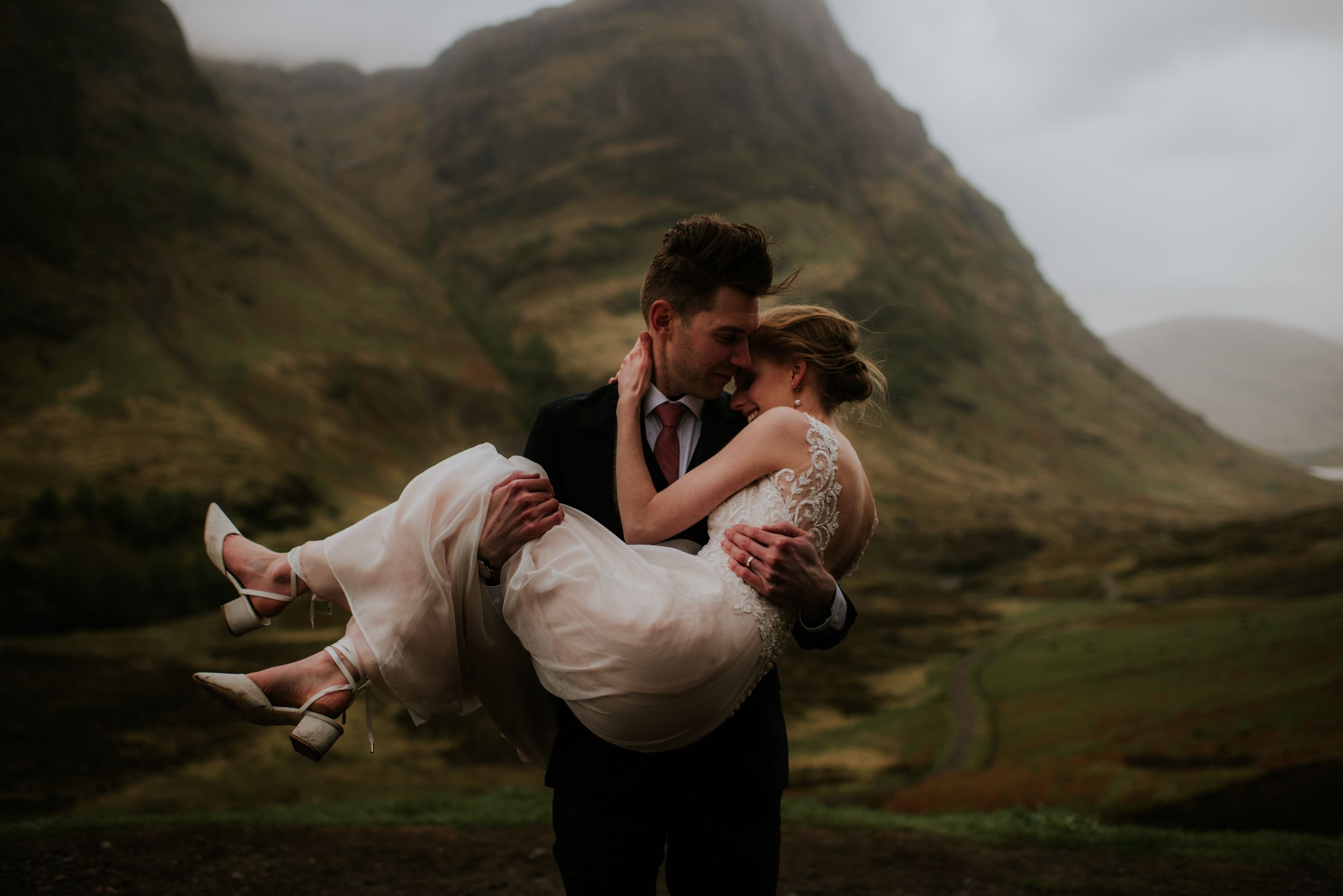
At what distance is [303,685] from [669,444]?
176 centimetres

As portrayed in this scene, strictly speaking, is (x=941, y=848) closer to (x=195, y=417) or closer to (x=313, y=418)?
(x=195, y=417)

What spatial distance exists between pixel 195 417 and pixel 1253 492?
102646mm

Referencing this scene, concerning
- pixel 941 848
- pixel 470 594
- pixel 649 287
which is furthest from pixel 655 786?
pixel 941 848

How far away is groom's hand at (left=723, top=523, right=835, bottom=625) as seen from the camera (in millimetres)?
3449

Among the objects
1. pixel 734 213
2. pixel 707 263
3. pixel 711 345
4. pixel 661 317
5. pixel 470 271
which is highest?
pixel 734 213

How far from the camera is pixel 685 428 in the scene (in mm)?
4012

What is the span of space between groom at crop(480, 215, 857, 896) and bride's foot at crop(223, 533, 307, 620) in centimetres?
80

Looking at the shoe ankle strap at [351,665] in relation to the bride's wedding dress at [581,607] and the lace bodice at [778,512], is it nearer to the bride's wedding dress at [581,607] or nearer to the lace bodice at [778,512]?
the bride's wedding dress at [581,607]

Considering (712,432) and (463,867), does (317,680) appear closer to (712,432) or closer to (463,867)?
(712,432)

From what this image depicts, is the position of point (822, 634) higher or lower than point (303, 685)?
higher

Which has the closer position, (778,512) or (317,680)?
(317,680)

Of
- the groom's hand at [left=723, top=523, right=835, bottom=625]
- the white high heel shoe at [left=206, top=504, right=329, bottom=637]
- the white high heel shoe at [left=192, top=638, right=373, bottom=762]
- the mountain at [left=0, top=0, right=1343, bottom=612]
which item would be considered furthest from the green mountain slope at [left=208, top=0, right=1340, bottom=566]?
the white high heel shoe at [left=192, top=638, right=373, bottom=762]

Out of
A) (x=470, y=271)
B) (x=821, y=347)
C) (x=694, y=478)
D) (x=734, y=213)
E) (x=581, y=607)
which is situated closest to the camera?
(x=581, y=607)

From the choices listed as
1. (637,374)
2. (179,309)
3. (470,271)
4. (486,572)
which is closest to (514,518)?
(486,572)
